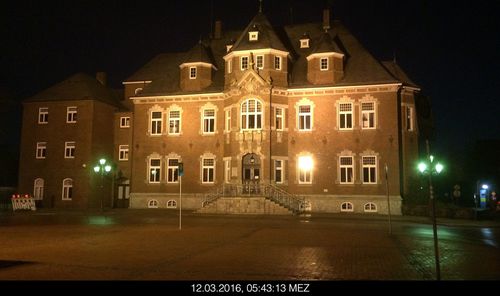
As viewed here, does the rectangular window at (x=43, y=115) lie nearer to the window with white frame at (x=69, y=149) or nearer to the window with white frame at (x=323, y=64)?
the window with white frame at (x=69, y=149)

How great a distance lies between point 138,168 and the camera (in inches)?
1689

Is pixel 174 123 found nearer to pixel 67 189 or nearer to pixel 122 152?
pixel 122 152

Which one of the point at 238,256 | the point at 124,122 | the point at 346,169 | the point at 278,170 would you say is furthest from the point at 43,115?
the point at 238,256

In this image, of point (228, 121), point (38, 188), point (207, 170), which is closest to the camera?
point (228, 121)

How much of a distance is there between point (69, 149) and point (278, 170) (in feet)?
68.6

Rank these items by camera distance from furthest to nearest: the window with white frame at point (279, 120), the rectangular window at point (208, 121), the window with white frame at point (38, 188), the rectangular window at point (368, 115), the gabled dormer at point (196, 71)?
the window with white frame at point (38, 188) → the gabled dormer at point (196, 71) → the rectangular window at point (208, 121) → the window with white frame at point (279, 120) → the rectangular window at point (368, 115)

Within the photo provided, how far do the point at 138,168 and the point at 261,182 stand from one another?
12659mm

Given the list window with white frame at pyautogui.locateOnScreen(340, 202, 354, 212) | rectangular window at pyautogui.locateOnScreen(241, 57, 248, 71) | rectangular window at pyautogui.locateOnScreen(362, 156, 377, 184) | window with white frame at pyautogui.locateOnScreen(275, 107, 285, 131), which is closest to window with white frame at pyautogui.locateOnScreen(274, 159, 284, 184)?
window with white frame at pyautogui.locateOnScreen(275, 107, 285, 131)

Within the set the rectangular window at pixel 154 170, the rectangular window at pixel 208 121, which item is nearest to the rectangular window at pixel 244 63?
the rectangular window at pixel 208 121

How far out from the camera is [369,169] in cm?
3750

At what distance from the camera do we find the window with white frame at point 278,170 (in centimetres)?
3859

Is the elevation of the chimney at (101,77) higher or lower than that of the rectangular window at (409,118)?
higher

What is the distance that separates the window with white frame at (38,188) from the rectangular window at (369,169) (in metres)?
30.5

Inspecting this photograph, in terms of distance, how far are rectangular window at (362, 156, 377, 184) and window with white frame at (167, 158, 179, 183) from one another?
1678cm
